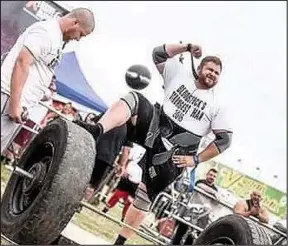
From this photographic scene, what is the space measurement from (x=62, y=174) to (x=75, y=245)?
34.5 inches

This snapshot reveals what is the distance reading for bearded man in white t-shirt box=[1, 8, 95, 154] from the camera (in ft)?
10.6

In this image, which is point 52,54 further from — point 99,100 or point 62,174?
point 99,100

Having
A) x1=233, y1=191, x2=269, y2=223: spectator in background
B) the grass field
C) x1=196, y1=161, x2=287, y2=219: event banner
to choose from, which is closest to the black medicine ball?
x1=196, y1=161, x2=287, y2=219: event banner

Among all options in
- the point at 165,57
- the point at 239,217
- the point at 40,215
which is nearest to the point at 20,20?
the point at 165,57

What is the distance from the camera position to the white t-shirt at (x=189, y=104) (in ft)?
11.2

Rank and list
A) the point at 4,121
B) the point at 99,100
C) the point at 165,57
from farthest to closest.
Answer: the point at 99,100, the point at 4,121, the point at 165,57

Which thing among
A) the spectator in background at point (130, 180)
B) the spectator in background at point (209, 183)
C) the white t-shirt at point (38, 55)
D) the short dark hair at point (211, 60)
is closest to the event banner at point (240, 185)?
the spectator in background at point (209, 183)

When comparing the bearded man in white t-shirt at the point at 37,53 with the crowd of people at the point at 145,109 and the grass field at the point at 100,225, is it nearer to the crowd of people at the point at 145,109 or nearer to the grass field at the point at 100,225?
the crowd of people at the point at 145,109

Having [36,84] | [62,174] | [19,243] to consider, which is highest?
[36,84]

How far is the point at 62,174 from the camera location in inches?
129

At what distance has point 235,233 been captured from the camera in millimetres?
3445

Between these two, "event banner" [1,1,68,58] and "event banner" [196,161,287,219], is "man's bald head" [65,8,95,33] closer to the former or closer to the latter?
"event banner" [1,1,68,58]

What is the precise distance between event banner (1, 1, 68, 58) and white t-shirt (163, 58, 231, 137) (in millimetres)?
591

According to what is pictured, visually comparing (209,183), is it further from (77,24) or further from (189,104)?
(77,24)
